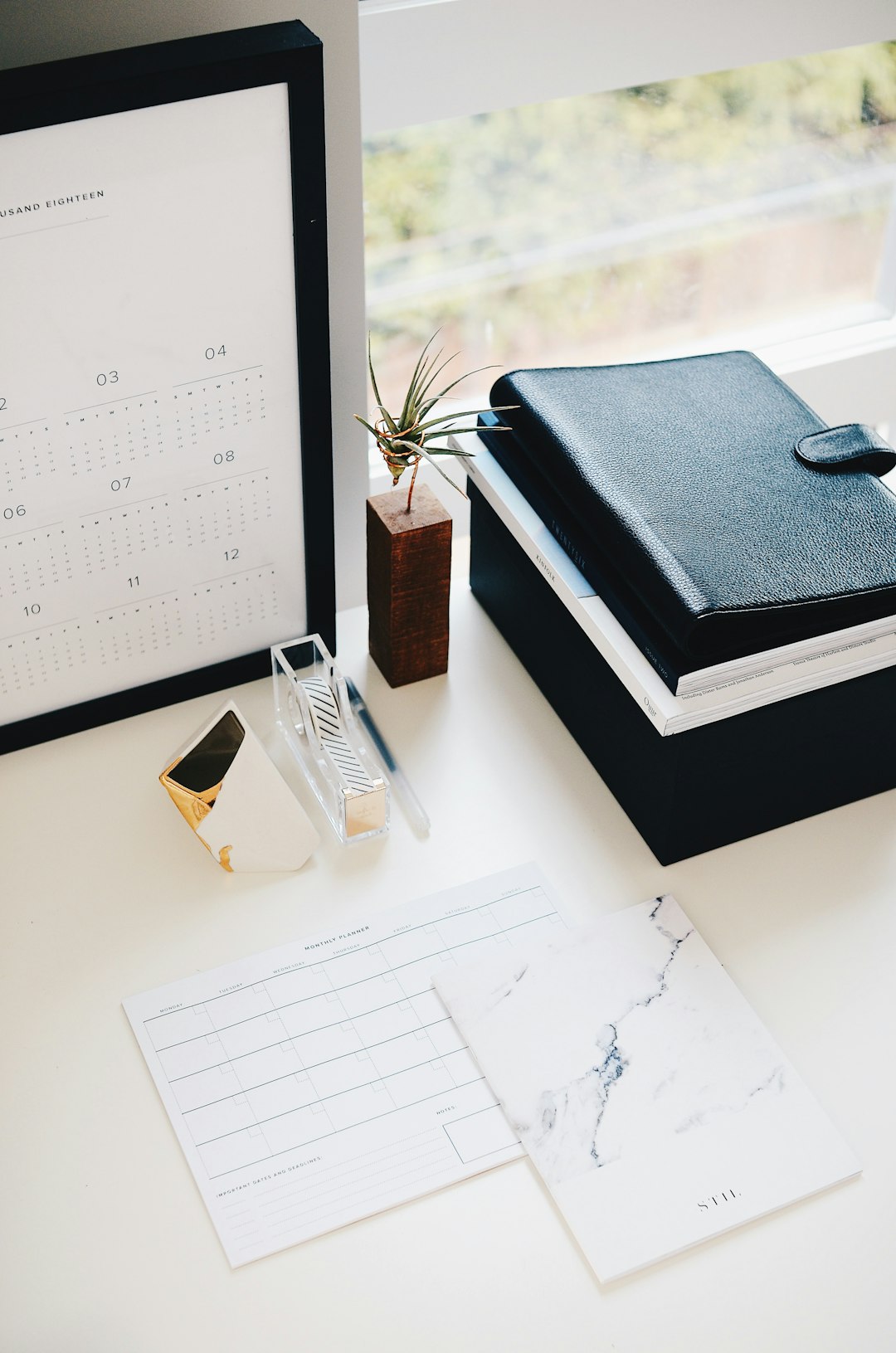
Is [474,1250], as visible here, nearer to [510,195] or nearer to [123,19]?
[123,19]

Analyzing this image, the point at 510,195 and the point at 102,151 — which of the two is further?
the point at 510,195

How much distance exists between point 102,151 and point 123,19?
105 millimetres

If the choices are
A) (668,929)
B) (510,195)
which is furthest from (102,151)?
(510,195)

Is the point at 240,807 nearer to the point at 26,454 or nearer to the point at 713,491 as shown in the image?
the point at 26,454

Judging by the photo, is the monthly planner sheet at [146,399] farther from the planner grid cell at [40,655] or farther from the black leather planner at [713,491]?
the black leather planner at [713,491]

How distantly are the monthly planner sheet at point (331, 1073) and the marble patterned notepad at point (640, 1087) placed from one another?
2 cm

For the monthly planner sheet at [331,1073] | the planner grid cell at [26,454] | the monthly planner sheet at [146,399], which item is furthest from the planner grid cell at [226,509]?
the monthly planner sheet at [331,1073]

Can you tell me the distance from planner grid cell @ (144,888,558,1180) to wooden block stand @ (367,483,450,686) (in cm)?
25

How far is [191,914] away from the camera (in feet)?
3.05

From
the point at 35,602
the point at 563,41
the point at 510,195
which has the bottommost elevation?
the point at 35,602

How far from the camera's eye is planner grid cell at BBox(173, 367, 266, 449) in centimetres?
92

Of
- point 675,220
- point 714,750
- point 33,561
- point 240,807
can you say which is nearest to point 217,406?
point 33,561

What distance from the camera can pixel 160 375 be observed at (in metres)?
0.90

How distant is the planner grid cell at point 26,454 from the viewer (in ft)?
2.89
